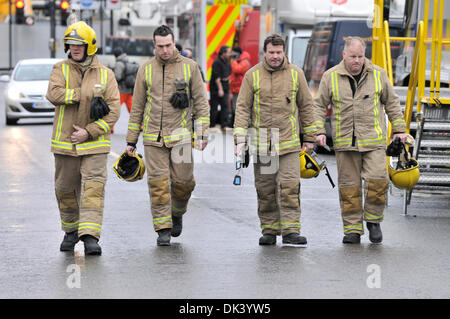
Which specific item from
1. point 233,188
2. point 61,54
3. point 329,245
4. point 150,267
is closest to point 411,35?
point 233,188

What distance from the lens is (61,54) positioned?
58.0 metres

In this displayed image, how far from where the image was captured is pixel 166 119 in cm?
895

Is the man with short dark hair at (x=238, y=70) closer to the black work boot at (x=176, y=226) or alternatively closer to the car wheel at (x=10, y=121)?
the car wheel at (x=10, y=121)

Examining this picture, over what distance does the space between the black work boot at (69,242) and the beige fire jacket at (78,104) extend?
686 mm

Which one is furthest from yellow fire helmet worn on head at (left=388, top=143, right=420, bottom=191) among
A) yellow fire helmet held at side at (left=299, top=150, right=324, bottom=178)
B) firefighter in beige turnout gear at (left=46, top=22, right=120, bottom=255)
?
firefighter in beige turnout gear at (left=46, top=22, right=120, bottom=255)

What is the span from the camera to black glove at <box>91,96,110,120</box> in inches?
335

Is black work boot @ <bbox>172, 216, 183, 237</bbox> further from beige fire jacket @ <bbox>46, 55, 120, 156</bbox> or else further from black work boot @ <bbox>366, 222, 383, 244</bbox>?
black work boot @ <bbox>366, 222, 383, 244</bbox>

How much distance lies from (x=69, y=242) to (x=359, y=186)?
2.45 meters

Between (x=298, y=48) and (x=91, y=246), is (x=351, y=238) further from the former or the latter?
(x=298, y=48)

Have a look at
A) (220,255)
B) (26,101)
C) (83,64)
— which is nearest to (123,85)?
(26,101)

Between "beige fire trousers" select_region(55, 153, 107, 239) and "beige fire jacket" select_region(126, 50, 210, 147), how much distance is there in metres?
0.49

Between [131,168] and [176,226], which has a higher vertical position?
[131,168]

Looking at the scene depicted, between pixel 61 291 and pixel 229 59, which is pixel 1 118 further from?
pixel 61 291

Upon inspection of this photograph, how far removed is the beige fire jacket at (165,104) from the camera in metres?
8.94
